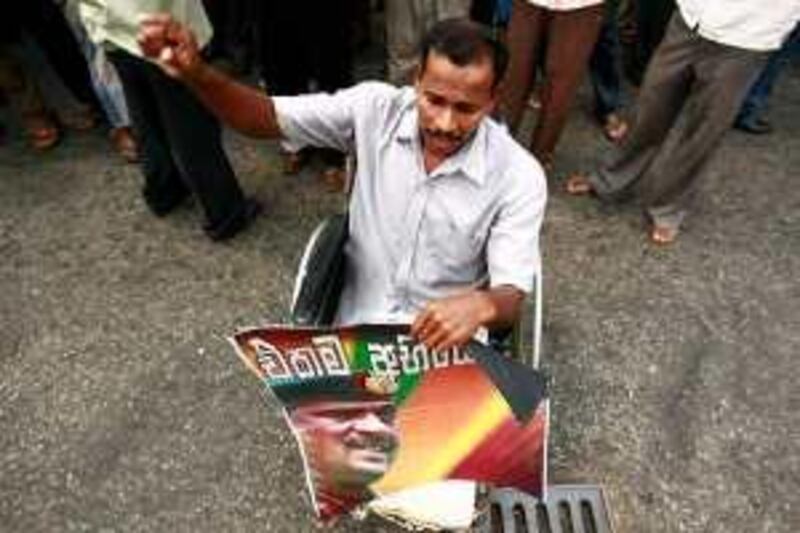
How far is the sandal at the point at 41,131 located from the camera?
422 centimetres

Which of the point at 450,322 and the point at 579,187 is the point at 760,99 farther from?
the point at 450,322

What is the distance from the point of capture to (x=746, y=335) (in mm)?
3484

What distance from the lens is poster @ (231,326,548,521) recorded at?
1957mm

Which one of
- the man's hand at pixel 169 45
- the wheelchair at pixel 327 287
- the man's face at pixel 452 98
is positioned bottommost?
the wheelchair at pixel 327 287

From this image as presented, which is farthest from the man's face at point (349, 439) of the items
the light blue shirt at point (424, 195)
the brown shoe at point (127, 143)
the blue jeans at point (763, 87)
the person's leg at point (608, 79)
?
the blue jeans at point (763, 87)

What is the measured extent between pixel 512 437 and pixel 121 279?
2060mm

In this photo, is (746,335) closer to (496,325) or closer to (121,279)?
(496,325)

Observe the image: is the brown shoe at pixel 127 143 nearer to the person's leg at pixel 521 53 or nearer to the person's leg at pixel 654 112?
the person's leg at pixel 521 53

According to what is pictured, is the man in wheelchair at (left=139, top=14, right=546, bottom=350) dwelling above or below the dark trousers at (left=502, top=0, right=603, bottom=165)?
above

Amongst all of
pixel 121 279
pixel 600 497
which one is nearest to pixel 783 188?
pixel 600 497

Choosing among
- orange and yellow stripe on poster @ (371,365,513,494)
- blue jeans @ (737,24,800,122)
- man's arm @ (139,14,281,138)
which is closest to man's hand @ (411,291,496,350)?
orange and yellow stripe on poster @ (371,365,513,494)

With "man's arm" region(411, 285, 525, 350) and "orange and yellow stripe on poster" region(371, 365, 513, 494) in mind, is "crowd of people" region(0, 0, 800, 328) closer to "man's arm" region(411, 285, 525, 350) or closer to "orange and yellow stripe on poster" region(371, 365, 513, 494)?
"man's arm" region(411, 285, 525, 350)

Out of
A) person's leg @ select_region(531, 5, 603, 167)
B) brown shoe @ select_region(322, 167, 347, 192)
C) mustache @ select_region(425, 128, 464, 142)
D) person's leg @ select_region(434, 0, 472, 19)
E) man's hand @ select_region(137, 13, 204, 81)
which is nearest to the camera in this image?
man's hand @ select_region(137, 13, 204, 81)

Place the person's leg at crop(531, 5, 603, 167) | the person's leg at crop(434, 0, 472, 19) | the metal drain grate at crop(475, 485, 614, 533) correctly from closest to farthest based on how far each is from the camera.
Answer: the metal drain grate at crop(475, 485, 614, 533), the person's leg at crop(531, 5, 603, 167), the person's leg at crop(434, 0, 472, 19)
